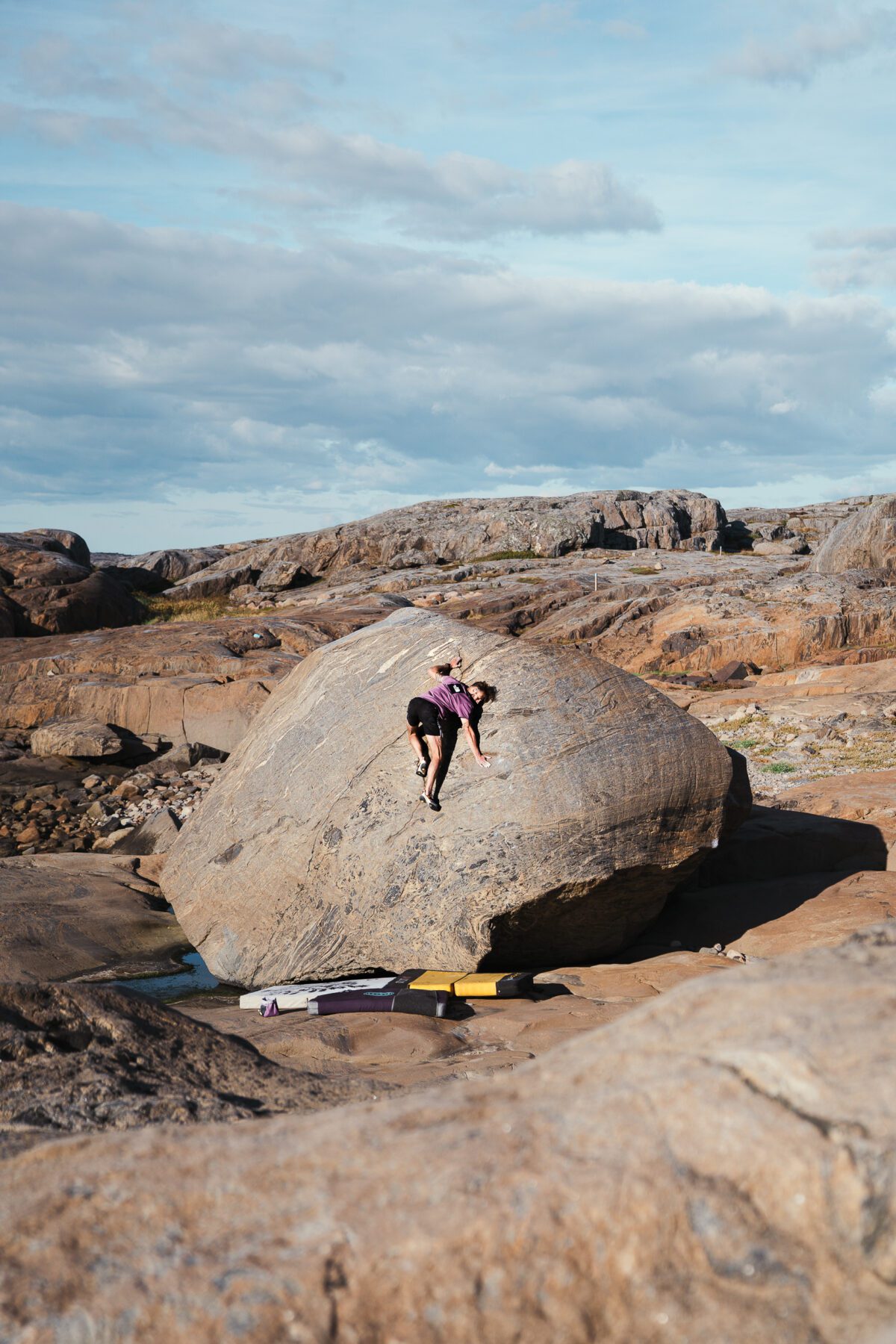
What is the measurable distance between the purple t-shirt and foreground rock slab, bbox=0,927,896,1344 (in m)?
5.85

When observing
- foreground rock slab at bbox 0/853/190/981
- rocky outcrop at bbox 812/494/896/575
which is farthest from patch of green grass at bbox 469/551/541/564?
foreground rock slab at bbox 0/853/190/981

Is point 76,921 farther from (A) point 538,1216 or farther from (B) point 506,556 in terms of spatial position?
(B) point 506,556

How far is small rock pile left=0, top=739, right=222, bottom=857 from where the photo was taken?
15.1 metres

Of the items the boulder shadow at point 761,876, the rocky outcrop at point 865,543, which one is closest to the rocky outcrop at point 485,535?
the rocky outcrop at point 865,543

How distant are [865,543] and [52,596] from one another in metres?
24.7

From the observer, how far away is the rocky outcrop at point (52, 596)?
2948cm

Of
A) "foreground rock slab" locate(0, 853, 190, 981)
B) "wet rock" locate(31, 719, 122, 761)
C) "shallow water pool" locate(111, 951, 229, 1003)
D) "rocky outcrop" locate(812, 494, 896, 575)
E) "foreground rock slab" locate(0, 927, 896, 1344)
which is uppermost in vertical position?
"rocky outcrop" locate(812, 494, 896, 575)

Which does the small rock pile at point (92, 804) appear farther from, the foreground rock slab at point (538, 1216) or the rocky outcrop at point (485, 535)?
the rocky outcrop at point (485, 535)

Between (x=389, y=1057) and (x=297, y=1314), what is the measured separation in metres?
4.29

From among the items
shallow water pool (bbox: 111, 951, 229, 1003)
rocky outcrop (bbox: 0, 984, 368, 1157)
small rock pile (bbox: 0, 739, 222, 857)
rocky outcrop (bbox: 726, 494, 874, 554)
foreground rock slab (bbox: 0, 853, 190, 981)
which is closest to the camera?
rocky outcrop (bbox: 0, 984, 368, 1157)

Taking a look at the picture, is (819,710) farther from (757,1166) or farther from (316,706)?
(757,1166)

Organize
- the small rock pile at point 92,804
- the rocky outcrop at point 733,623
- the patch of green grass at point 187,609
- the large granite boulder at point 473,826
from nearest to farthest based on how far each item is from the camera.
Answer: the large granite boulder at point 473,826 < the small rock pile at point 92,804 < the rocky outcrop at point 733,623 < the patch of green grass at point 187,609

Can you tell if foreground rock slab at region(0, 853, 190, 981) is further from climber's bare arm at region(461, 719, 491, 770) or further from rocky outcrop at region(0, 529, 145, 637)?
rocky outcrop at region(0, 529, 145, 637)

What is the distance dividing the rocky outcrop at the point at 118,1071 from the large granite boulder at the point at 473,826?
340cm
